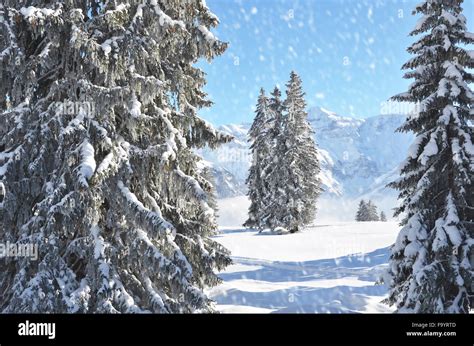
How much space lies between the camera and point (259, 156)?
140 feet

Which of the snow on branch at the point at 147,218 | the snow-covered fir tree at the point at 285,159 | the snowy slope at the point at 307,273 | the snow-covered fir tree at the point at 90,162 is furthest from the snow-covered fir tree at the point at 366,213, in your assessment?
the snow on branch at the point at 147,218

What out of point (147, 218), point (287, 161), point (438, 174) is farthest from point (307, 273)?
point (287, 161)

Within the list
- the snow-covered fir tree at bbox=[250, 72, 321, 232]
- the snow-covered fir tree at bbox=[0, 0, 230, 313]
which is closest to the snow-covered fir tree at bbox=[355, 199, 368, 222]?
the snow-covered fir tree at bbox=[250, 72, 321, 232]

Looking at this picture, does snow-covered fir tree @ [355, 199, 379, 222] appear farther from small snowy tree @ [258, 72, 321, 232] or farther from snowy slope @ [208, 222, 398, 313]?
snowy slope @ [208, 222, 398, 313]

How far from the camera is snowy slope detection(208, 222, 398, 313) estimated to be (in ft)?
55.9

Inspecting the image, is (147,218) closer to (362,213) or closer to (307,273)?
(307,273)

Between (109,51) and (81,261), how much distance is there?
13.6 feet

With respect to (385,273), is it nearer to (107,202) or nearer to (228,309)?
(228,309)

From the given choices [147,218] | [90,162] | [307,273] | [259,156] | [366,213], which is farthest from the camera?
[366,213]

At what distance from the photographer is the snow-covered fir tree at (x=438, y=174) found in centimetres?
1008

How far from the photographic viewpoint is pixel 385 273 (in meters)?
12.0

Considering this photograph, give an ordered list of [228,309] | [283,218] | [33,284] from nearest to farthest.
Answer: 1. [33,284]
2. [228,309]
3. [283,218]

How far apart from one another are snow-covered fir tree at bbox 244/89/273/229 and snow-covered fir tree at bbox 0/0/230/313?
106 ft
